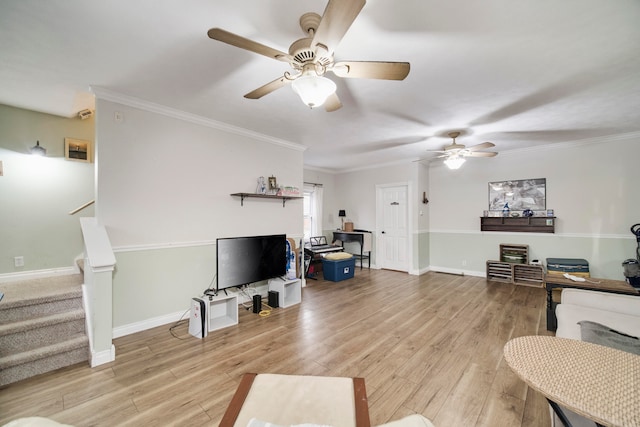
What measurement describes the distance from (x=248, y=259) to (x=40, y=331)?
1.95 metres

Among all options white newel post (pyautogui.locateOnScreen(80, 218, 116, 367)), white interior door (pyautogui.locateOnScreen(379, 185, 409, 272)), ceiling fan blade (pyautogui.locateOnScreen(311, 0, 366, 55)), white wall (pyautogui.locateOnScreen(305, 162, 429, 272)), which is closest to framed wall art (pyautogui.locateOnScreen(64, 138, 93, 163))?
white newel post (pyautogui.locateOnScreen(80, 218, 116, 367))

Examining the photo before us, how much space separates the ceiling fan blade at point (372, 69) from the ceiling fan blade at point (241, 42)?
0.34 metres

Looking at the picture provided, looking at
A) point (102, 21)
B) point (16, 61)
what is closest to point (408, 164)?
point (102, 21)

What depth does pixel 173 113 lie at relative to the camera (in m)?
3.13

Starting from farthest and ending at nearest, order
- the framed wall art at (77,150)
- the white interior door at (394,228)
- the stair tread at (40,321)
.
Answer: the white interior door at (394,228)
the framed wall art at (77,150)
the stair tread at (40,321)

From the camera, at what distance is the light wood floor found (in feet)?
5.71

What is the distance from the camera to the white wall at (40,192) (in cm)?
310

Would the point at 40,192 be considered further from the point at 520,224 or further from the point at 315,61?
the point at 520,224

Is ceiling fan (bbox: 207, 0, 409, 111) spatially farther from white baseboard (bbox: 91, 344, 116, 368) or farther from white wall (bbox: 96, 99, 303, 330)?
white baseboard (bbox: 91, 344, 116, 368)

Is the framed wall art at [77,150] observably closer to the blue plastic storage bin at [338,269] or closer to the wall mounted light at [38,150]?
the wall mounted light at [38,150]

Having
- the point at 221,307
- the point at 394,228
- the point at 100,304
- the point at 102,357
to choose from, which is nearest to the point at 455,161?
the point at 394,228

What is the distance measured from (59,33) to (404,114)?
327 cm

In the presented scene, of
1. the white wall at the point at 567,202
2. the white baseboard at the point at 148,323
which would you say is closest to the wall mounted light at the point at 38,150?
the white baseboard at the point at 148,323

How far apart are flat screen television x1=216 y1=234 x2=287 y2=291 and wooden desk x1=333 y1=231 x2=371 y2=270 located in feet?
9.43
